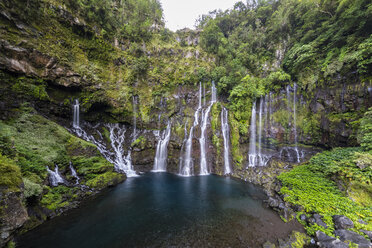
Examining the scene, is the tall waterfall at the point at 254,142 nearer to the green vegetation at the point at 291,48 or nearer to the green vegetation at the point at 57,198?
the green vegetation at the point at 291,48

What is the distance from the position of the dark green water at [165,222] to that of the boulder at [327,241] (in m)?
0.96

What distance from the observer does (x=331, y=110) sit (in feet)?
43.1

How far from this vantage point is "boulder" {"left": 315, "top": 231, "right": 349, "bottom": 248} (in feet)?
15.6

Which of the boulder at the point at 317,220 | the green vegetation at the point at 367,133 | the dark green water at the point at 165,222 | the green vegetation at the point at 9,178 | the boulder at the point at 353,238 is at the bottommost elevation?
the dark green water at the point at 165,222

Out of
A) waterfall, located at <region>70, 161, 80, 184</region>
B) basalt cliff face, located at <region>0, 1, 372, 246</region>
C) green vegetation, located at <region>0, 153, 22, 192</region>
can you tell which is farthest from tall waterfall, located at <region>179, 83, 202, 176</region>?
green vegetation, located at <region>0, 153, 22, 192</region>

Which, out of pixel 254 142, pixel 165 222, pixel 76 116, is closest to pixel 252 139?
pixel 254 142

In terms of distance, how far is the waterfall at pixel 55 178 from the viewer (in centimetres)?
791

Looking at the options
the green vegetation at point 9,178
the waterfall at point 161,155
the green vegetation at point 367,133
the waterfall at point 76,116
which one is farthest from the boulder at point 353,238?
the waterfall at point 76,116

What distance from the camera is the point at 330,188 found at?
7.79 m

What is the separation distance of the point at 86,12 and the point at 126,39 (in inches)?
202

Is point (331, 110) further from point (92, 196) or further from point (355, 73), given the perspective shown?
point (92, 196)

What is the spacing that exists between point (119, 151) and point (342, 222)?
17840 millimetres

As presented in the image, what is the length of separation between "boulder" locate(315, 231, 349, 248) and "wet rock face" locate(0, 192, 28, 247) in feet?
33.6

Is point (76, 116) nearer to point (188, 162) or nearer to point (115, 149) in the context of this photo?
point (115, 149)
